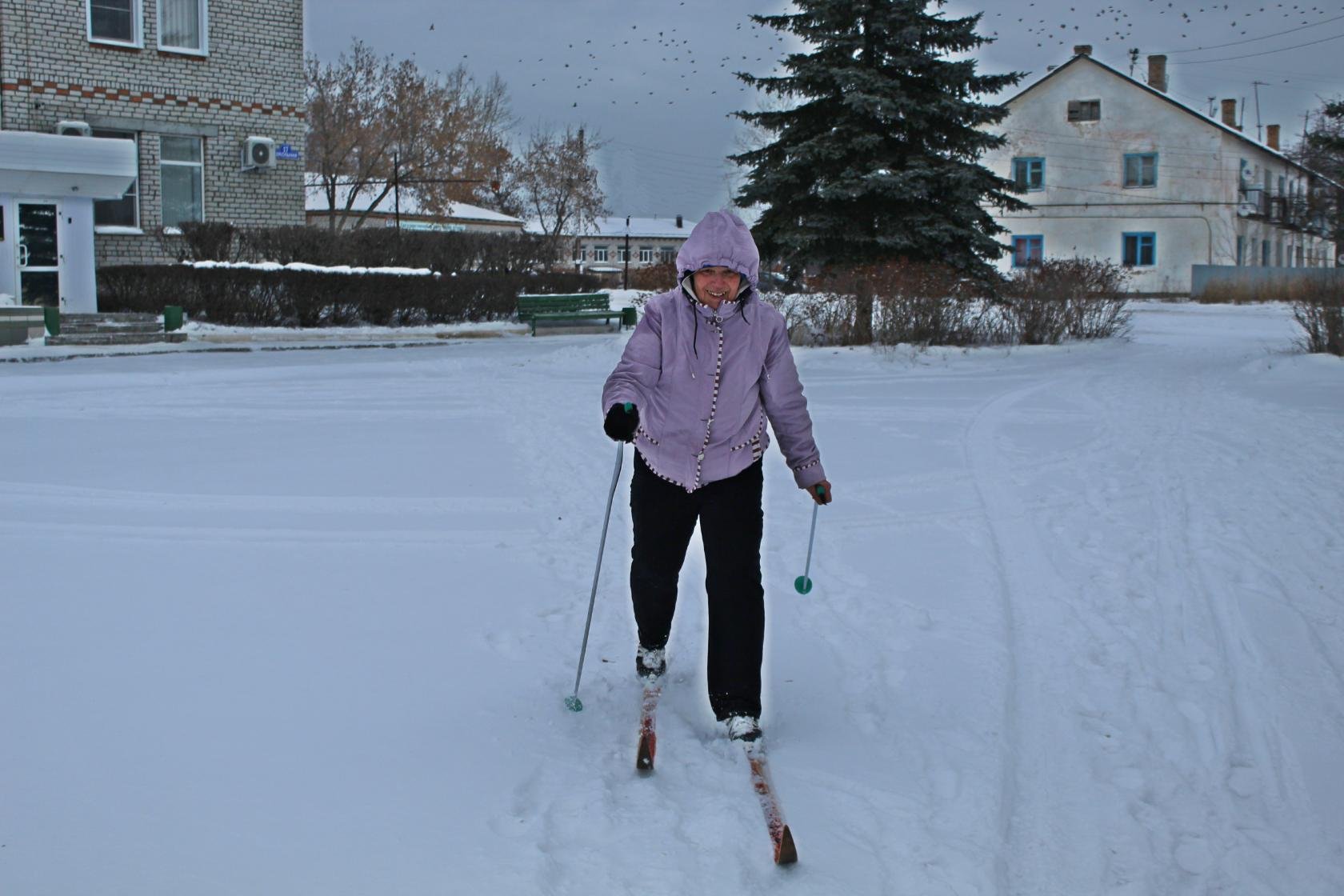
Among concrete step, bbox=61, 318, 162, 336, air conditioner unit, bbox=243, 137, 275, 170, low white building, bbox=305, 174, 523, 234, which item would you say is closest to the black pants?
concrete step, bbox=61, 318, 162, 336

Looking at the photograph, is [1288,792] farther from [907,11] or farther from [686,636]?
[907,11]

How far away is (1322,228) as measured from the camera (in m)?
57.2

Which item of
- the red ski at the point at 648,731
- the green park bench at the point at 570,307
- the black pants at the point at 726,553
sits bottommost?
the red ski at the point at 648,731

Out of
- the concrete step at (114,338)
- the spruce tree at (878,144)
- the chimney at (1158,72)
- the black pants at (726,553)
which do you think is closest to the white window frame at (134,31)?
the concrete step at (114,338)

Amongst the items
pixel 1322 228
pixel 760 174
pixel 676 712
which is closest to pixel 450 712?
pixel 676 712

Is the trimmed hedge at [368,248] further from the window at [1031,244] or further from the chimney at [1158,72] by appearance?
the chimney at [1158,72]

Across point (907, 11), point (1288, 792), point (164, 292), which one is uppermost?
point (907, 11)

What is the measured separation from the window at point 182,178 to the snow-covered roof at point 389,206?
22437 millimetres

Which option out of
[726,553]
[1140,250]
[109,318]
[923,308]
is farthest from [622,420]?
[1140,250]

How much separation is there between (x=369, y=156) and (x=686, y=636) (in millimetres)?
44960

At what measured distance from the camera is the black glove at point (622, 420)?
4.28 metres

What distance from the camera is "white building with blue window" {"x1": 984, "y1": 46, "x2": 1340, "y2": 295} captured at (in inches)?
2058

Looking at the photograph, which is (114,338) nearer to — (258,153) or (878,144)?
(258,153)

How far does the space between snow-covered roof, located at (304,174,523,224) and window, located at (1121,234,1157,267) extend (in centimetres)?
2518
